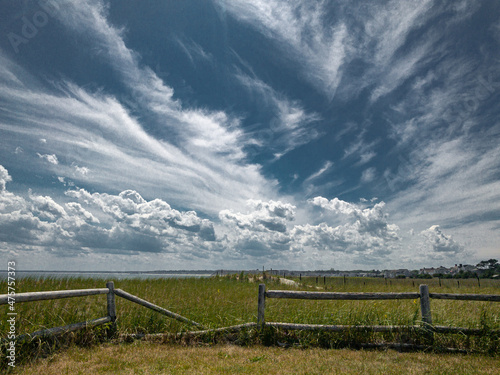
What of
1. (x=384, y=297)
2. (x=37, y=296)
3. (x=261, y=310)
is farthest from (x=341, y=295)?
(x=37, y=296)

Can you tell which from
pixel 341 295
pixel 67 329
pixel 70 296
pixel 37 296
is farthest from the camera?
pixel 341 295

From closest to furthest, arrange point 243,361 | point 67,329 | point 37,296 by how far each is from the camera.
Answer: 1. point 37,296
2. point 243,361
3. point 67,329

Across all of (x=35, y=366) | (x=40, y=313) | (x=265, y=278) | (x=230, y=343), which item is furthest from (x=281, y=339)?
(x=265, y=278)

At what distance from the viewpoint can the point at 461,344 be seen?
8094 mm

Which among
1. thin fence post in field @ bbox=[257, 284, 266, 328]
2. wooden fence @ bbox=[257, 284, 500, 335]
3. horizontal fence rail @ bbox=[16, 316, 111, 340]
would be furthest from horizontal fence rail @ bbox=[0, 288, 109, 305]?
wooden fence @ bbox=[257, 284, 500, 335]

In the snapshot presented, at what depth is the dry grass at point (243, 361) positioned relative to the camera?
21.1ft

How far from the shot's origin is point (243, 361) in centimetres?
711

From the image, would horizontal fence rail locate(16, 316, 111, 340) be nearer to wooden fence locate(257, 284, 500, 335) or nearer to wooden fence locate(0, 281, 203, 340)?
wooden fence locate(0, 281, 203, 340)

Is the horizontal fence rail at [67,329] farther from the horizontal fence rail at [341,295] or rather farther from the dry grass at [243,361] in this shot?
the horizontal fence rail at [341,295]

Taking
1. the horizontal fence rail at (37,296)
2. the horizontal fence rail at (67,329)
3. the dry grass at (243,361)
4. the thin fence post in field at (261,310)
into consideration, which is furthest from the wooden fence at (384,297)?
the horizontal fence rail at (37,296)

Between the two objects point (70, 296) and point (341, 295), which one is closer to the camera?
point (70, 296)

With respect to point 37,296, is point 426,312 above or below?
below

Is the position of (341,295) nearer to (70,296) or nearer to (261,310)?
(261,310)

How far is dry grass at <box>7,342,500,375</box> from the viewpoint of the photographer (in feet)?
21.1
